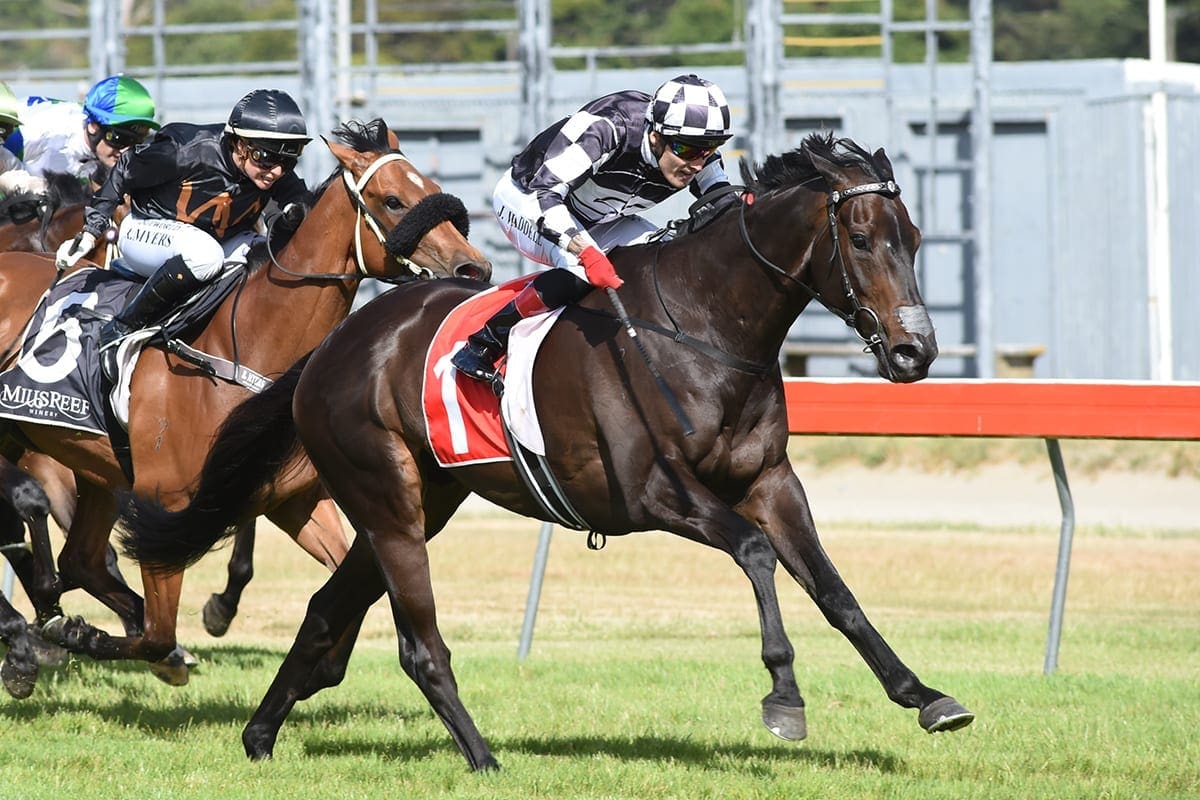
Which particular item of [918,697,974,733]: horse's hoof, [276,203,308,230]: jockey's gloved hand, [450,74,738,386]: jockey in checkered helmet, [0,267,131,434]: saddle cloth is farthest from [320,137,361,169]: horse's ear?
[918,697,974,733]: horse's hoof

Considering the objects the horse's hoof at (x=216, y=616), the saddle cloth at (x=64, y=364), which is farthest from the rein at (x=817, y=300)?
the horse's hoof at (x=216, y=616)

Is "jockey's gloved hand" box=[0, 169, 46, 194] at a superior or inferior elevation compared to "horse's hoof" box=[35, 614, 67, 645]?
superior

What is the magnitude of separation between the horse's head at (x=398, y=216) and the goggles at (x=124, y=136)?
144 cm

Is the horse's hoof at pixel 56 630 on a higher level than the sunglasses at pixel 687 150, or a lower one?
lower

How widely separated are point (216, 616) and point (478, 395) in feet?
9.34

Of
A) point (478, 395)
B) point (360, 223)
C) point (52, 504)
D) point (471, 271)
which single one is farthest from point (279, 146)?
point (52, 504)

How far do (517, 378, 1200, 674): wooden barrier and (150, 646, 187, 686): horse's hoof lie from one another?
198 centimetres

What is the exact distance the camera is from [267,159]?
259 inches

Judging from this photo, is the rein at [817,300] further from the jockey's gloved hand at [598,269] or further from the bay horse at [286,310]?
the bay horse at [286,310]

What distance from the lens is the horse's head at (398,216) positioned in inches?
245

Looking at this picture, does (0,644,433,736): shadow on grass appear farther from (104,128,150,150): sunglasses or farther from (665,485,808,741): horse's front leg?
(104,128,150,150): sunglasses

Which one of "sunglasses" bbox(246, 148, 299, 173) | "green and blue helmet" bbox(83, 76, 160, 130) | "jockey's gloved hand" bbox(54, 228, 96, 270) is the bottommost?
"jockey's gloved hand" bbox(54, 228, 96, 270)

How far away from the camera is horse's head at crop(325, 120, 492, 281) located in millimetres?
6234

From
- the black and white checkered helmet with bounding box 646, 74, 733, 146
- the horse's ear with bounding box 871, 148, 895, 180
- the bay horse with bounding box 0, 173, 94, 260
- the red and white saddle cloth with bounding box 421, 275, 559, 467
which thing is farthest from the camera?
the bay horse with bounding box 0, 173, 94, 260
